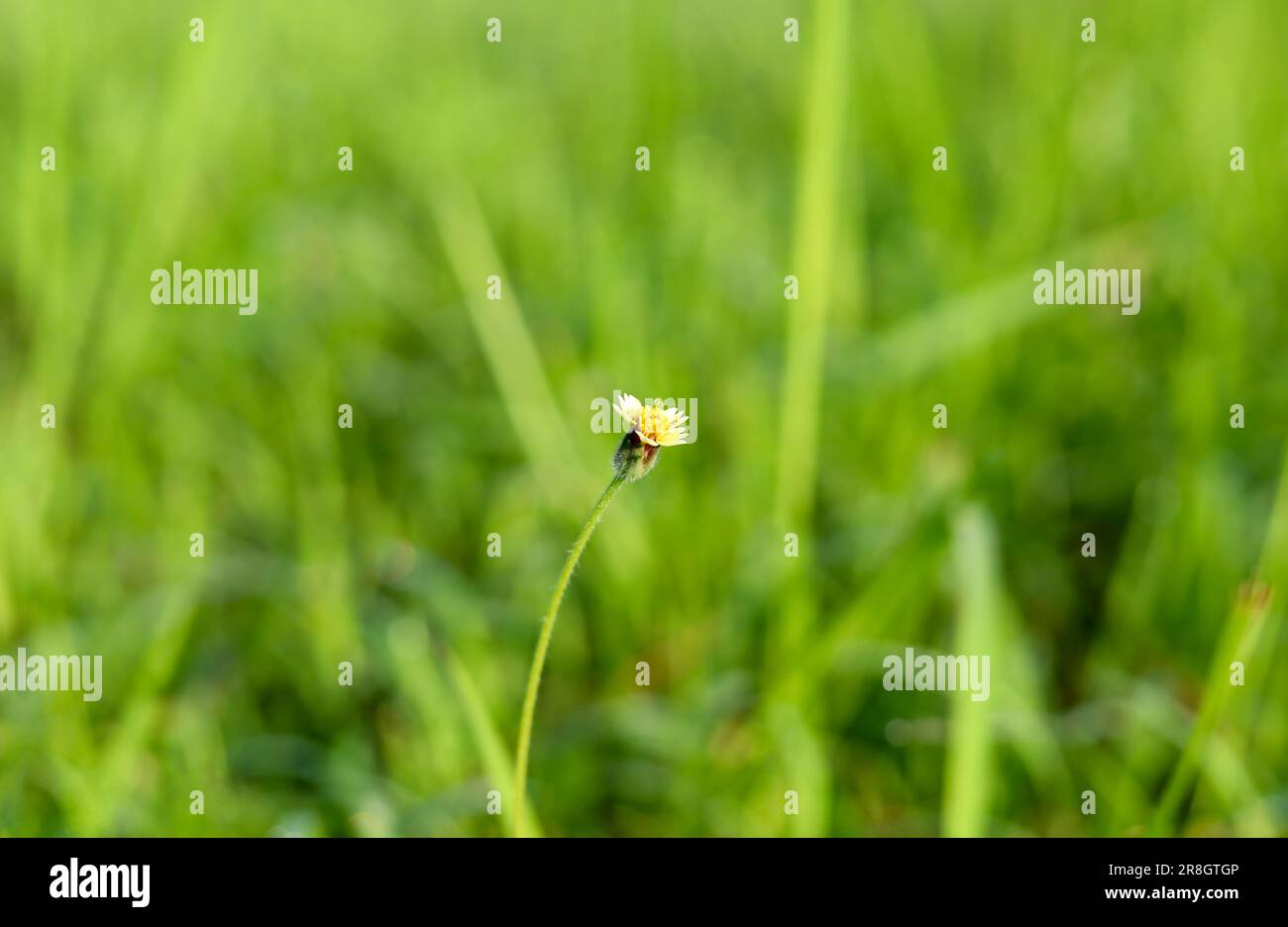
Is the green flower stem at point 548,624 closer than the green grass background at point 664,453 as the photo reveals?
Yes

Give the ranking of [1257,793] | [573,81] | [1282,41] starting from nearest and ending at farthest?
Result: [1257,793] < [1282,41] < [573,81]

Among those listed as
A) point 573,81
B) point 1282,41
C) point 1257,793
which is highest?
point 573,81

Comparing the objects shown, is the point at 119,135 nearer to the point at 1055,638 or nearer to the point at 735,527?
the point at 735,527

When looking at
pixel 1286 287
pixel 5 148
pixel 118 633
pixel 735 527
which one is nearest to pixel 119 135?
pixel 5 148

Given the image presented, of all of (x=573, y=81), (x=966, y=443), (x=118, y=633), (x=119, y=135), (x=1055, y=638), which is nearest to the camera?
(x=118, y=633)

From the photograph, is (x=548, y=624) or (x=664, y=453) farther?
(x=664, y=453)

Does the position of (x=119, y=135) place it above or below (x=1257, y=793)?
above

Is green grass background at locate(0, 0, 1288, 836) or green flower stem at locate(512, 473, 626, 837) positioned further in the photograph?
green grass background at locate(0, 0, 1288, 836)

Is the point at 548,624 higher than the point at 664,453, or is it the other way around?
the point at 664,453
